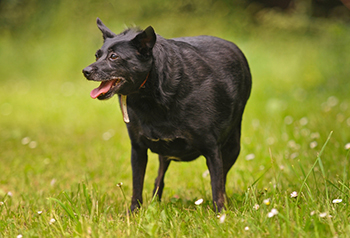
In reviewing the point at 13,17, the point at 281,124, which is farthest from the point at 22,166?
the point at 13,17

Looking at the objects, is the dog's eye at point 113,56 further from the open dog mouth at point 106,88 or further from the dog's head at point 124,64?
the open dog mouth at point 106,88

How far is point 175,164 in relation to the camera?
4246mm

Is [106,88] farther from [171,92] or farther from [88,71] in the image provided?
[171,92]

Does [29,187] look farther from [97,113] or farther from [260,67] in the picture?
[260,67]

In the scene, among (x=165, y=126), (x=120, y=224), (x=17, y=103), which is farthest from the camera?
(x=17, y=103)

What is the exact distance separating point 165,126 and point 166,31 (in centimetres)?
714

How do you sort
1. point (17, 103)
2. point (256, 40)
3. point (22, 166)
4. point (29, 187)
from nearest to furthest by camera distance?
point (29, 187)
point (22, 166)
point (17, 103)
point (256, 40)

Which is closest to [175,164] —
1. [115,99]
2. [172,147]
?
[172,147]

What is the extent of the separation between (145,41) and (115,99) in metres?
4.23

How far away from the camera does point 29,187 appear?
3.43m

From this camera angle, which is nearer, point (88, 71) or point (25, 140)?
point (88, 71)

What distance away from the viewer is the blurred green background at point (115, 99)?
155 inches

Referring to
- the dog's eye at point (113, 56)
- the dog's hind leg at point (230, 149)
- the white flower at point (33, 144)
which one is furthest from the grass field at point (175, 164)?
the dog's eye at point (113, 56)

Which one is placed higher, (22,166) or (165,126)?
(165,126)
